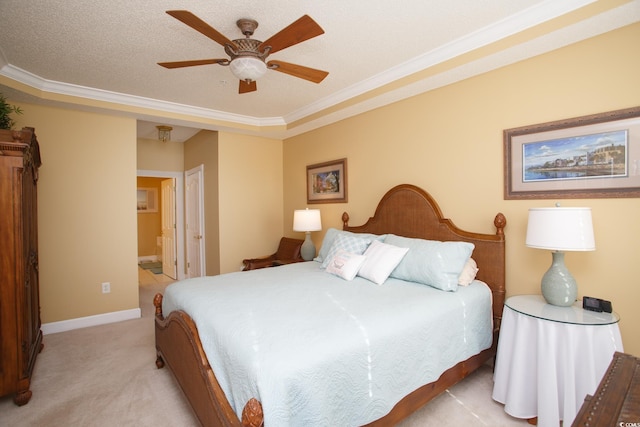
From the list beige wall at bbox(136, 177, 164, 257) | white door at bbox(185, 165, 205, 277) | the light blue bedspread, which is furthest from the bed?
beige wall at bbox(136, 177, 164, 257)

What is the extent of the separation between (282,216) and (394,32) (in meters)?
3.31

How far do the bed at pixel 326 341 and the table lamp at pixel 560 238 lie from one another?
42 cm

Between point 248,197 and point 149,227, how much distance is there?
200 inches

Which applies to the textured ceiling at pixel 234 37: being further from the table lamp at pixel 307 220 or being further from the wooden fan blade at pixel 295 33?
the table lamp at pixel 307 220

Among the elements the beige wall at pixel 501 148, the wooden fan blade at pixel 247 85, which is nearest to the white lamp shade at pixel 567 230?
the beige wall at pixel 501 148

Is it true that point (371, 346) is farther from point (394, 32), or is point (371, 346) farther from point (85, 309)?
point (85, 309)

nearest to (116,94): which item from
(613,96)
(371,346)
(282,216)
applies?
(282,216)

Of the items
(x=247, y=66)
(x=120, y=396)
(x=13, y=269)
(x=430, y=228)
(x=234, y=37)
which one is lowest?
(x=120, y=396)

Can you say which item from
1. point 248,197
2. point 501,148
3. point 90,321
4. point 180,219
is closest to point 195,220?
point 180,219

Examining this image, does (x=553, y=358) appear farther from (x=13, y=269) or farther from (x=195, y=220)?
(x=195, y=220)

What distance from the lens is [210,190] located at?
4762 mm

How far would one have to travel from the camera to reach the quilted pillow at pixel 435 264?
2254 mm

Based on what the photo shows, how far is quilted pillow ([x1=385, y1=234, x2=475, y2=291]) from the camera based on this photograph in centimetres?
225

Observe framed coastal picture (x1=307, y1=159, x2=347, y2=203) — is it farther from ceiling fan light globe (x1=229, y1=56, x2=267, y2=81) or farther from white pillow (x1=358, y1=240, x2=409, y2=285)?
ceiling fan light globe (x1=229, y1=56, x2=267, y2=81)
